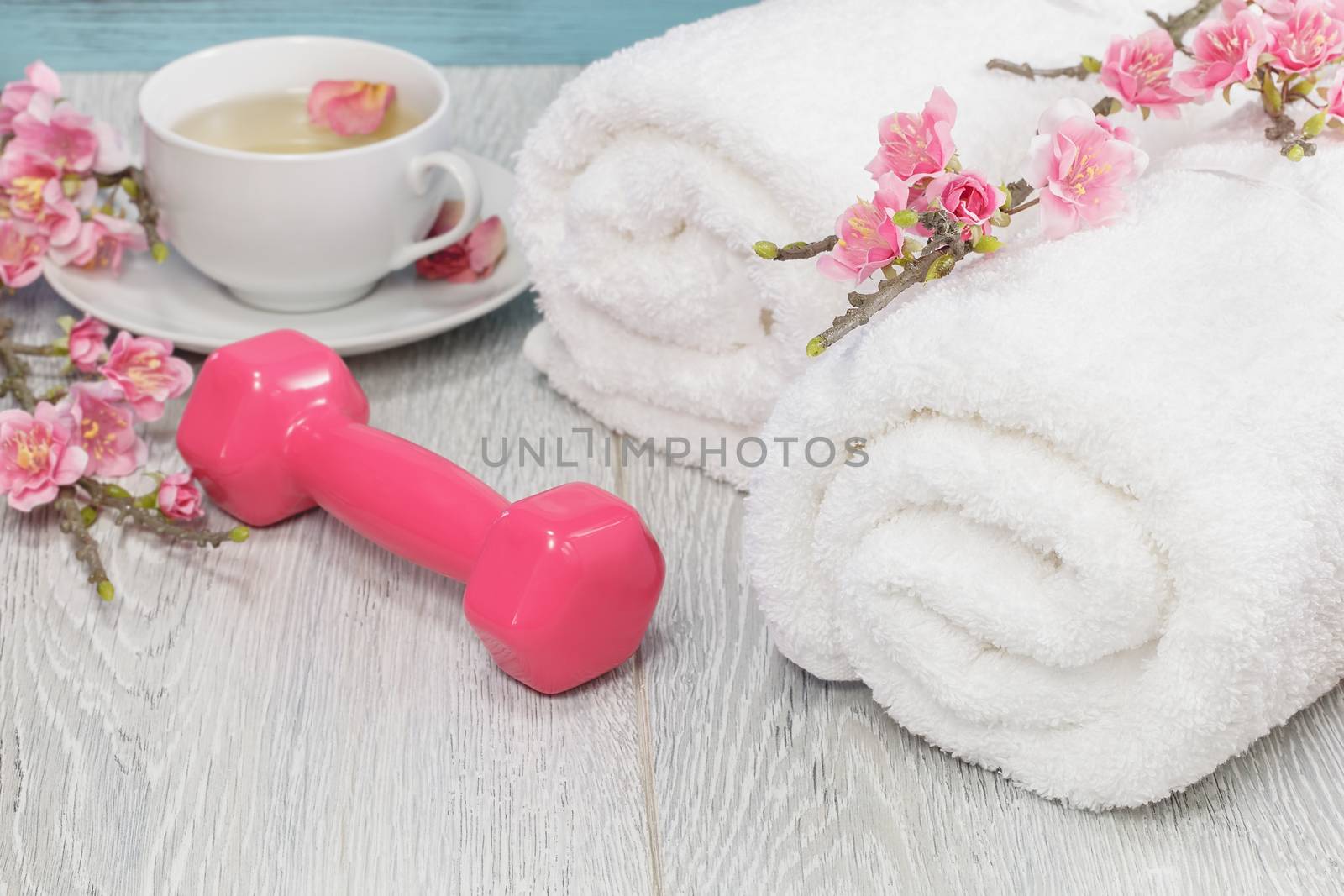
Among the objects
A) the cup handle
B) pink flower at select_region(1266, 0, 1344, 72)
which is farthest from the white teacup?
pink flower at select_region(1266, 0, 1344, 72)

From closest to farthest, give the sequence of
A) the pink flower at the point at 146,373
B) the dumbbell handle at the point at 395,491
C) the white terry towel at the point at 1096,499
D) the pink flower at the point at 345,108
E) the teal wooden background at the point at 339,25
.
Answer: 1. the white terry towel at the point at 1096,499
2. the dumbbell handle at the point at 395,491
3. the pink flower at the point at 146,373
4. the pink flower at the point at 345,108
5. the teal wooden background at the point at 339,25

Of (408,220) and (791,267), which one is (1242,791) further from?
(408,220)

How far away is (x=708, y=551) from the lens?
0.65 metres

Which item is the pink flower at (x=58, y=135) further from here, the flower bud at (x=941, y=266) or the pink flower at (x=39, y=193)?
the flower bud at (x=941, y=266)

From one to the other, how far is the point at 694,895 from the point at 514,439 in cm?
30

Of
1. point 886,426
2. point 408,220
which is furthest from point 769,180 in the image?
point 408,220

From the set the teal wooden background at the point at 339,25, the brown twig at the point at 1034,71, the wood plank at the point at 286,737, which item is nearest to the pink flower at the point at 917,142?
the brown twig at the point at 1034,71

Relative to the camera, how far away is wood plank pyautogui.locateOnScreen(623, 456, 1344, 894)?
49 centimetres

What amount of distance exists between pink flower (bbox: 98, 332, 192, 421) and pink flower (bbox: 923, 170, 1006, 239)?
383 millimetres

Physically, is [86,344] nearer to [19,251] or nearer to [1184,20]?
[19,251]

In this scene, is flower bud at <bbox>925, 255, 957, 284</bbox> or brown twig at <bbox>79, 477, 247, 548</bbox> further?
brown twig at <bbox>79, 477, 247, 548</bbox>

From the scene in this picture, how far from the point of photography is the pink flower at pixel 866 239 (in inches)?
20.0

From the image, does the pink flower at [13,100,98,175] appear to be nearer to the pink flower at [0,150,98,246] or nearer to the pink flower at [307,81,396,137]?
the pink flower at [0,150,98,246]

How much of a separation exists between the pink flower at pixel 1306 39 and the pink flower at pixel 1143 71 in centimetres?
4
